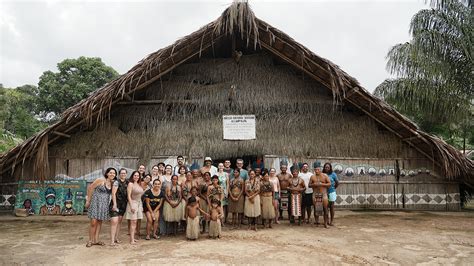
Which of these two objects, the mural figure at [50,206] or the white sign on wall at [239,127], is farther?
the white sign on wall at [239,127]

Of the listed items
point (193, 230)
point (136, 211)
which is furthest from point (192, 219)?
point (136, 211)

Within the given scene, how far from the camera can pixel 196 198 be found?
5.32 metres

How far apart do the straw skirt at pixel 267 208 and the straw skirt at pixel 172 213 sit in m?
1.51

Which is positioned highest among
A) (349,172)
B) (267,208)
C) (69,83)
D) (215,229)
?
(69,83)

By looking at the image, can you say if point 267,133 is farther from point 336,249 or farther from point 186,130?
point 336,249

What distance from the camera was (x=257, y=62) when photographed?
8.76 metres

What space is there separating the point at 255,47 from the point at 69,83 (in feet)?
54.1

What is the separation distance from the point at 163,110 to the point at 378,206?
5.99 m

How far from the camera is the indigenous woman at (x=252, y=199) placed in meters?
5.88

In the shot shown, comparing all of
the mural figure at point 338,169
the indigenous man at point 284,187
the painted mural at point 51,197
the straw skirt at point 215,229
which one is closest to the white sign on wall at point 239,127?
the indigenous man at point 284,187

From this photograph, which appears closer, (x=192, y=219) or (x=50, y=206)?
(x=192, y=219)

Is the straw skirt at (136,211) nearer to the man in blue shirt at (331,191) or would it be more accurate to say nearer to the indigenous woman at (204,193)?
the indigenous woman at (204,193)

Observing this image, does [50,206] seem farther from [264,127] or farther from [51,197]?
[264,127]

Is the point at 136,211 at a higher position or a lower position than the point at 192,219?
higher
